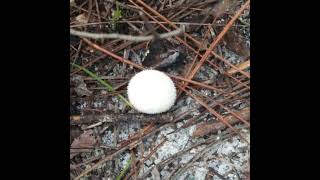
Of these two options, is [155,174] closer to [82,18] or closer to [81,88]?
[81,88]

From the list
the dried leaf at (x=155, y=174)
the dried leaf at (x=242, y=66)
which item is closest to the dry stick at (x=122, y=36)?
the dried leaf at (x=242, y=66)

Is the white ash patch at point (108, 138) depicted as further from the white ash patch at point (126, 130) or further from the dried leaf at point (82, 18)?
the dried leaf at point (82, 18)

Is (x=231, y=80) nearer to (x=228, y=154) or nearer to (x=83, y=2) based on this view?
(x=228, y=154)

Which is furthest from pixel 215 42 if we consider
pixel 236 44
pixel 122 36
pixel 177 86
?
pixel 122 36
